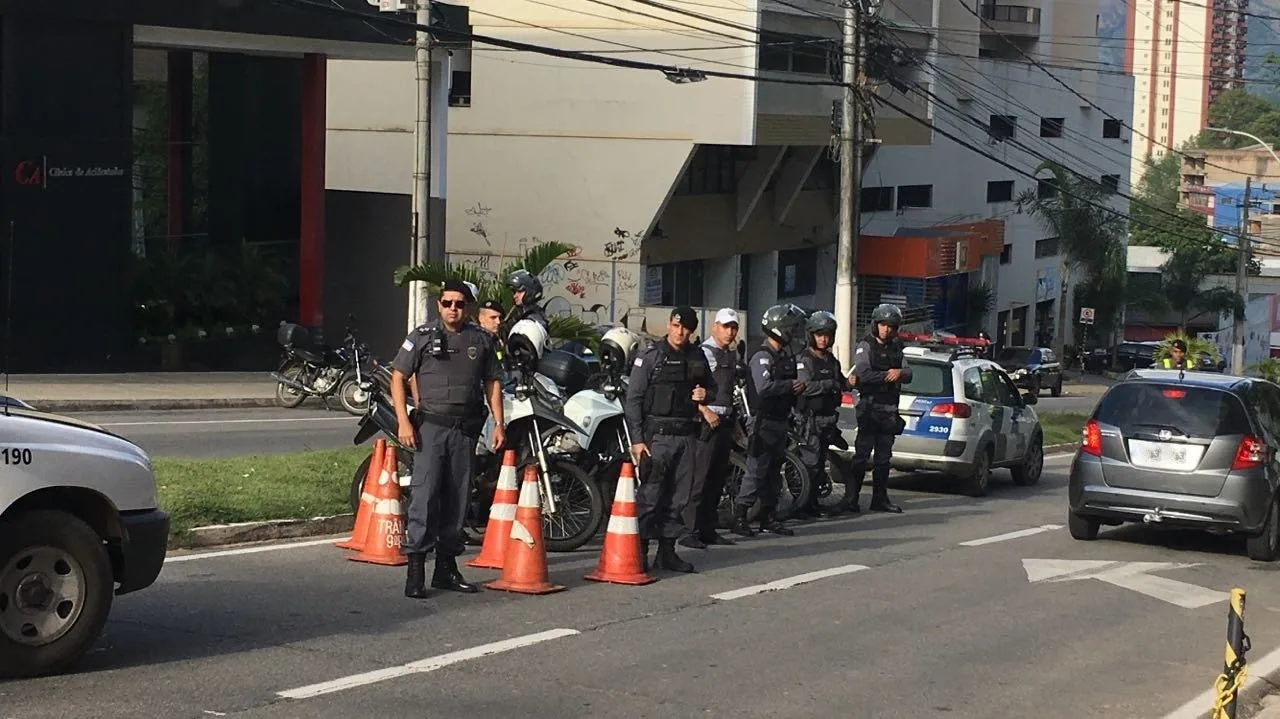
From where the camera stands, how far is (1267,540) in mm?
14531

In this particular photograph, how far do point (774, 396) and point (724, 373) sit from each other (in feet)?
3.72

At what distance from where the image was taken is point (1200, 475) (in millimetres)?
14367

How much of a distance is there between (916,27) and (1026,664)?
125ft

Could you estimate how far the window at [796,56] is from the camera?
1565 inches

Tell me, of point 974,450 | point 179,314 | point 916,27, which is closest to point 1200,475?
point 974,450

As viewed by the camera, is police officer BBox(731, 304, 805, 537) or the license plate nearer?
police officer BBox(731, 304, 805, 537)

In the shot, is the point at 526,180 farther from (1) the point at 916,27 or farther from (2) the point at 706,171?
(1) the point at 916,27

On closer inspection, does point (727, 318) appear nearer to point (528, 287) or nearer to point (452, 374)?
point (528, 287)

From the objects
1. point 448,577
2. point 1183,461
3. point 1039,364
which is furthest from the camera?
point 1039,364

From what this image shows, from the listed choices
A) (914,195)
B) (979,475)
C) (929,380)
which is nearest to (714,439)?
(929,380)

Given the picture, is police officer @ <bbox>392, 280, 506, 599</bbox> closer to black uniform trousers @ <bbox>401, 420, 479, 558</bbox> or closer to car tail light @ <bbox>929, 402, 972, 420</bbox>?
black uniform trousers @ <bbox>401, 420, 479, 558</bbox>

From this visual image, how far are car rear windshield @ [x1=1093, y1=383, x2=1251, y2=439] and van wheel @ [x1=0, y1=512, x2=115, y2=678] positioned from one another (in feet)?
31.2

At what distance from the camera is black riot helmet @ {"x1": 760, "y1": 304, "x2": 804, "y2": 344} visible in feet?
45.6

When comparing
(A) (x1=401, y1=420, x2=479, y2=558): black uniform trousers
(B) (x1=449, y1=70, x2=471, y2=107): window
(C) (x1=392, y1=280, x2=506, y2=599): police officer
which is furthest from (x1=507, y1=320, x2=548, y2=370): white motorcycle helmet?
(B) (x1=449, y1=70, x2=471, y2=107): window
